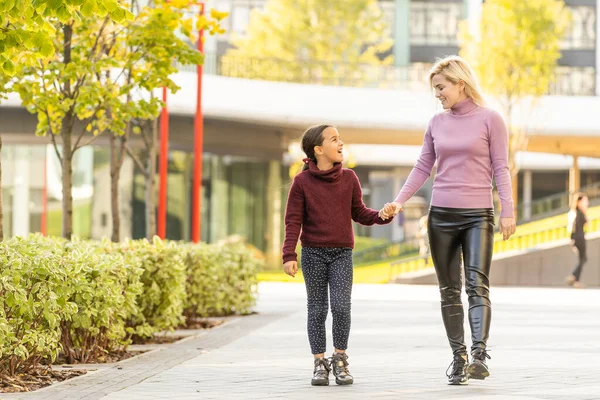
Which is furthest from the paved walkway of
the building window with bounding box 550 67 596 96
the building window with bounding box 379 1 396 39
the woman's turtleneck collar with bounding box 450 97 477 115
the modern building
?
the building window with bounding box 379 1 396 39

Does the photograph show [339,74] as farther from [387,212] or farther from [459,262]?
[387,212]

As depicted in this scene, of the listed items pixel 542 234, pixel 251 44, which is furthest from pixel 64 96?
pixel 251 44

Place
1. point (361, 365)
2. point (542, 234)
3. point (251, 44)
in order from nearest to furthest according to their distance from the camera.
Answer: point (361, 365)
point (542, 234)
point (251, 44)

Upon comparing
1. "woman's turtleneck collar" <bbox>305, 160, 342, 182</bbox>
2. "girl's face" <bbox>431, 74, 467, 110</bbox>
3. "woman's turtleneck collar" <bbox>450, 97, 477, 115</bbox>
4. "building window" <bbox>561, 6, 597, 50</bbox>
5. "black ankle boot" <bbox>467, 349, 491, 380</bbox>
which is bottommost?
"black ankle boot" <bbox>467, 349, 491, 380</bbox>

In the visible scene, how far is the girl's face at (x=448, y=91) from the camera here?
7910 millimetres

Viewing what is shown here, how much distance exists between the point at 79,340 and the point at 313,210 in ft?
8.78

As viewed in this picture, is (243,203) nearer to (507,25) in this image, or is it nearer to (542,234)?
(507,25)

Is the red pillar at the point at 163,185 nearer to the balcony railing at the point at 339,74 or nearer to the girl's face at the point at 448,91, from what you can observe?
the girl's face at the point at 448,91

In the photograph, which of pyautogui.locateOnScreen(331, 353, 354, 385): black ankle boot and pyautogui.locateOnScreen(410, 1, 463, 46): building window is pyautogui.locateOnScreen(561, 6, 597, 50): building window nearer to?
pyautogui.locateOnScreen(410, 1, 463, 46): building window

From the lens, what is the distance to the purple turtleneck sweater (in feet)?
25.8

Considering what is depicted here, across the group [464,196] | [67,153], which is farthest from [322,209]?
[67,153]

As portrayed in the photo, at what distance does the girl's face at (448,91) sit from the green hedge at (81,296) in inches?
111

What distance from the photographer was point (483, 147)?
7.89m

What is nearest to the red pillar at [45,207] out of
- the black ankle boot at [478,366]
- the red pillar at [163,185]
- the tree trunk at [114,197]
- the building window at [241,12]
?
the red pillar at [163,185]
